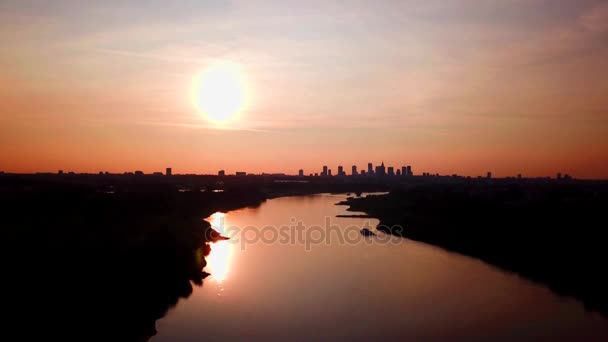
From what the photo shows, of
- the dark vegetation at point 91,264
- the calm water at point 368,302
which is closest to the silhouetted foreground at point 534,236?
the calm water at point 368,302

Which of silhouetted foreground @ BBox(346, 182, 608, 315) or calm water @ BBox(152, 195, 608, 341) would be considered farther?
silhouetted foreground @ BBox(346, 182, 608, 315)

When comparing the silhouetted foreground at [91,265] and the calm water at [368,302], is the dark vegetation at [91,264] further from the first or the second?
the calm water at [368,302]

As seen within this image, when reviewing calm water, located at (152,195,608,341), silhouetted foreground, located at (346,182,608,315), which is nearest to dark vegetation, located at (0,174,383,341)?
calm water, located at (152,195,608,341)

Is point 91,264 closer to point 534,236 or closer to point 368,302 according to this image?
point 368,302

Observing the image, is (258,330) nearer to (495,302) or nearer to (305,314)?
(305,314)

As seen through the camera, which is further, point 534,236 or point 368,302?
point 534,236

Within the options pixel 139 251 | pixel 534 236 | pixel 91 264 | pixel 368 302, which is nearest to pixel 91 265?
pixel 91 264

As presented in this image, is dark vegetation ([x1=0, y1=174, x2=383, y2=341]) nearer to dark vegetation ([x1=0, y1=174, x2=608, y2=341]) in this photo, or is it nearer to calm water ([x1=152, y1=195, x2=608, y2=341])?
dark vegetation ([x1=0, y1=174, x2=608, y2=341])

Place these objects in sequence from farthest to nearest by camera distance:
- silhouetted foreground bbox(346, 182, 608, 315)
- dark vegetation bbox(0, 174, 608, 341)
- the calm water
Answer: silhouetted foreground bbox(346, 182, 608, 315), the calm water, dark vegetation bbox(0, 174, 608, 341)

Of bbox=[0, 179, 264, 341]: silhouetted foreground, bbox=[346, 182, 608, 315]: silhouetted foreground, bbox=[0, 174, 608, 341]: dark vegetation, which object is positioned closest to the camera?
bbox=[0, 179, 264, 341]: silhouetted foreground
